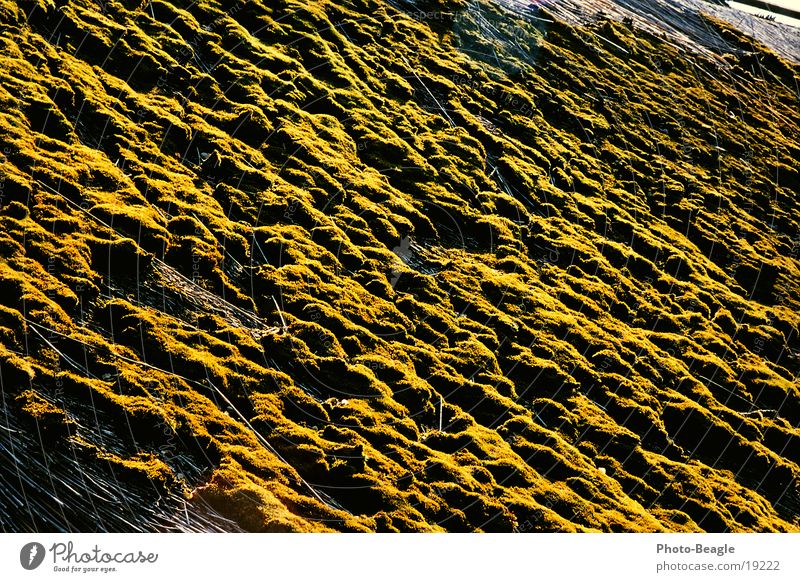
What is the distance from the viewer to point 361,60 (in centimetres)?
609

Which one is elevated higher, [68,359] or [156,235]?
[156,235]

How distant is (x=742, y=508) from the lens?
515 cm

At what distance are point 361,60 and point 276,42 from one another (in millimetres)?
620

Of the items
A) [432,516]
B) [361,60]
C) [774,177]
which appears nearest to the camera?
[432,516]

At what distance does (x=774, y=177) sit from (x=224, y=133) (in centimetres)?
446

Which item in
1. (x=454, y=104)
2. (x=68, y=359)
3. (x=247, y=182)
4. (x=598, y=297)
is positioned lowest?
(x=68, y=359)

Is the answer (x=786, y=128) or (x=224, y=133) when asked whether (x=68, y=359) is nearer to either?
(x=224, y=133)

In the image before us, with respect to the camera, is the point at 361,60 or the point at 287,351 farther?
the point at 361,60

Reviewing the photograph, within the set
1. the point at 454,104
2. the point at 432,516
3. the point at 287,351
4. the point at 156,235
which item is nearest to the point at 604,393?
the point at 432,516
